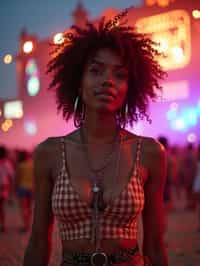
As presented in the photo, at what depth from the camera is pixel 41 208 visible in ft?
8.00

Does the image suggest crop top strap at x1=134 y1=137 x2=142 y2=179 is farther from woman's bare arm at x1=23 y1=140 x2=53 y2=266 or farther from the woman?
woman's bare arm at x1=23 y1=140 x2=53 y2=266

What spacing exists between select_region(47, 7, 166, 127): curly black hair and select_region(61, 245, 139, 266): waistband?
29.3 inches

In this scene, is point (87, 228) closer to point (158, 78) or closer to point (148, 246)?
point (148, 246)

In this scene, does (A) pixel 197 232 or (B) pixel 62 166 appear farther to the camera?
(A) pixel 197 232

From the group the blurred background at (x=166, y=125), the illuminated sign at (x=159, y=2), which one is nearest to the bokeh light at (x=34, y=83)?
the blurred background at (x=166, y=125)

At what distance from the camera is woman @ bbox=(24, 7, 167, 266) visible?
2256mm

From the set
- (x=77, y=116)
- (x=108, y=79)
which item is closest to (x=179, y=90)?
(x=77, y=116)

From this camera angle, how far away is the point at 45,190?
2418 mm

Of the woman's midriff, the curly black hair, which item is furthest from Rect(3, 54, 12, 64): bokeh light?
the woman's midriff

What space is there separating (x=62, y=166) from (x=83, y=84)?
17.4 inches

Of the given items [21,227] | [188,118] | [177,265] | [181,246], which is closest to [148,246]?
[177,265]

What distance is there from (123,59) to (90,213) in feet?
2.53

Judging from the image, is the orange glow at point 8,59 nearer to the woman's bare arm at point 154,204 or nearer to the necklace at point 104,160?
the necklace at point 104,160

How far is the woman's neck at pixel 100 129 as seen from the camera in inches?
99.3
